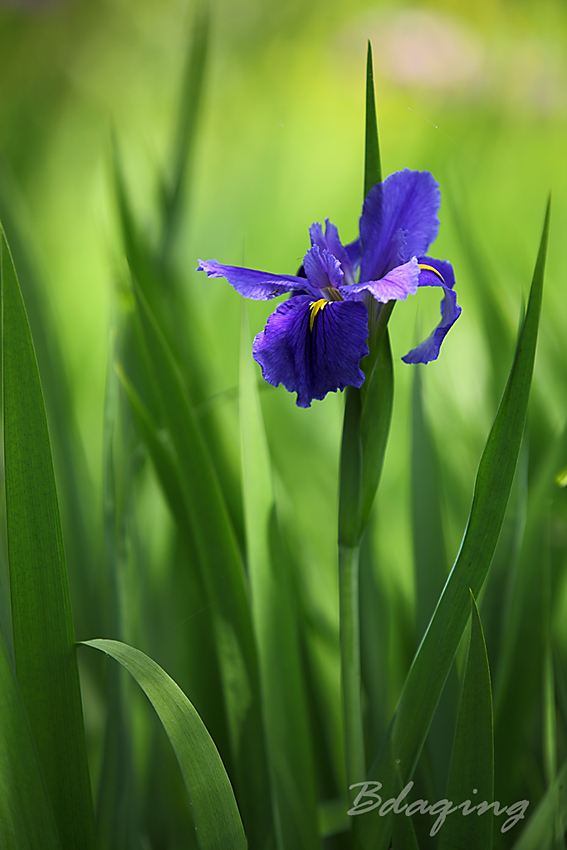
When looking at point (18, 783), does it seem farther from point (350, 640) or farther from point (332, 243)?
point (332, 243)

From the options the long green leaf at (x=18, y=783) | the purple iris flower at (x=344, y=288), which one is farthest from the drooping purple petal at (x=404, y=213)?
the long green leaf at (x=18, y=783)

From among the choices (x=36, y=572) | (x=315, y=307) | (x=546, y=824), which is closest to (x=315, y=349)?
(x=315, y=307)

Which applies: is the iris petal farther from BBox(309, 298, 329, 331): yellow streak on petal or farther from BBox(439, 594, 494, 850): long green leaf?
BBox(439, 594, 494, 850): long green leaf

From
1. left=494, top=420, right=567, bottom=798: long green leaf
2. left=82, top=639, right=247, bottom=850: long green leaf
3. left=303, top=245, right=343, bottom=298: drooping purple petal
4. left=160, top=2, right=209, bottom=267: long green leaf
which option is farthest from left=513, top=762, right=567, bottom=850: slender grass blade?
left=160, top=2, right=209, bottom=267: long green leaf

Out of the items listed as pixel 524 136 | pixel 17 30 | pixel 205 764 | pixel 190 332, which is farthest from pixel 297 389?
pixel 17 30

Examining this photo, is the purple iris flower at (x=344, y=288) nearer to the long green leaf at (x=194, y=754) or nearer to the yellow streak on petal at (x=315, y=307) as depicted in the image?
the yellow streak on petal at (x=315, y=307)

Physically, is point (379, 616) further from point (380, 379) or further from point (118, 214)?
point (118, 214)

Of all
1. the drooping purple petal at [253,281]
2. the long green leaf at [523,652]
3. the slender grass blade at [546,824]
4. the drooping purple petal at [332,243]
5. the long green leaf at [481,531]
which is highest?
the drooping purple petal at [332,243]
